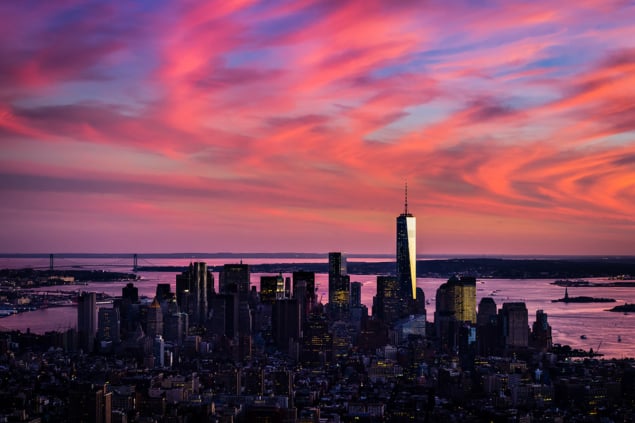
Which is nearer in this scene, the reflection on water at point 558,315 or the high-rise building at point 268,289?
the reflection on water at point 558,315

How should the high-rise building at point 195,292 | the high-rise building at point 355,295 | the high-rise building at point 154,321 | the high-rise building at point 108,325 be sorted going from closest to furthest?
the high-rise building at point 108,325 < the high-rise building at point 154,321 < the high-rise building at point 195,292 < the high-rise building at point 355,295

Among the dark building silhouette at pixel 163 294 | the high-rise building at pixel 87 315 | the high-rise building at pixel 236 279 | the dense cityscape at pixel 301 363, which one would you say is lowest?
the dense cityscape at pixel 301 363

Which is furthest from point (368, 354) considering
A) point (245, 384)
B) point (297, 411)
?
point (297, 411)

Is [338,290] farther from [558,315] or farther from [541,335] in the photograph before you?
[541,335]

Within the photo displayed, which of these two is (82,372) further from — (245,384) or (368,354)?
(368,354)

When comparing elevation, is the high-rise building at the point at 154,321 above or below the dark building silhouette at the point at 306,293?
below

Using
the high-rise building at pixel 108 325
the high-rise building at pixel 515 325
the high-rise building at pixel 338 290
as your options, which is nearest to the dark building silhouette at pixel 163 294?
the high-rise building at pixel 108 325

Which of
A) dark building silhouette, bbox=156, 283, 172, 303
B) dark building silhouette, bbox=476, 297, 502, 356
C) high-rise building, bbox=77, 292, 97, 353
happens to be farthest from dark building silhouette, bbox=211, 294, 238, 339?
dark building silhouette, bbox=476, 297, 502, 356

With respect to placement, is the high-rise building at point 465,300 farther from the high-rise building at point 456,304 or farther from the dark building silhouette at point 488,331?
the dark building silhouette at point 488,331
